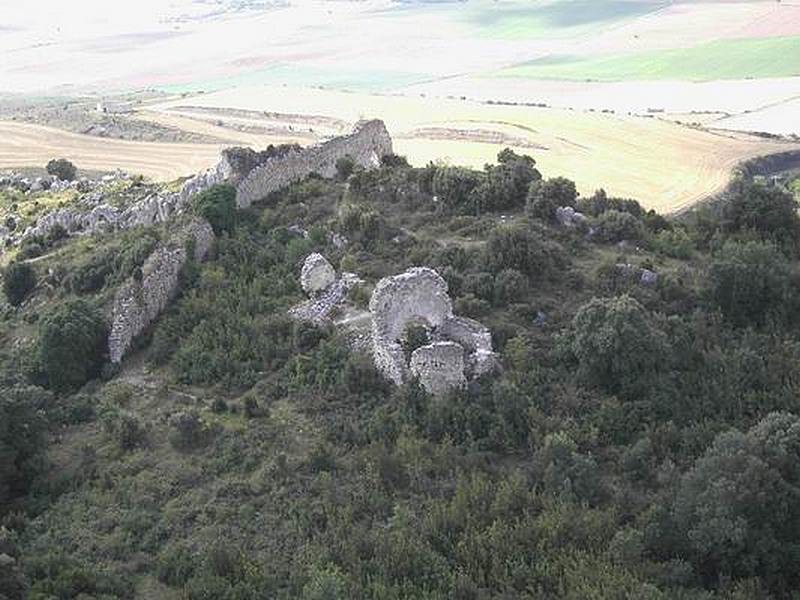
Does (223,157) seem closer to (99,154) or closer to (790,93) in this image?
(99,154)

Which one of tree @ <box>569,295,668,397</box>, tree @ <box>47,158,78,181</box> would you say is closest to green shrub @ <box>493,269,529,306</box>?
tree @ <box>569,295,668,397</box>

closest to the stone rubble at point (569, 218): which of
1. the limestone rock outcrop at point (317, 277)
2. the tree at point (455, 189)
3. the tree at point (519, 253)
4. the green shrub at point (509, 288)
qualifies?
the tree at point (455, 189)

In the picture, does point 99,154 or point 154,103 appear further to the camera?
point 154,103

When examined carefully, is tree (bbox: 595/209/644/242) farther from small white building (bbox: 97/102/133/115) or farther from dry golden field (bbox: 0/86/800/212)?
small white building (bbox: 97/102/133/115)

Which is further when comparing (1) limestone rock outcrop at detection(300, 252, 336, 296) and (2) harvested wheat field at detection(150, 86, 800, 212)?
(2) harvested wheat field at detection(150, 86, 800, 212)

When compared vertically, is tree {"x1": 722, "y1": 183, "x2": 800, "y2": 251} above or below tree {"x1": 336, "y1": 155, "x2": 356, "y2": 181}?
below

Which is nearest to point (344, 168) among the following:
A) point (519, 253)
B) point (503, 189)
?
point (503, 189)

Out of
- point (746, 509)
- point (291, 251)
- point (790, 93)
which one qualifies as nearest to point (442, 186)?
point (291, 251)
